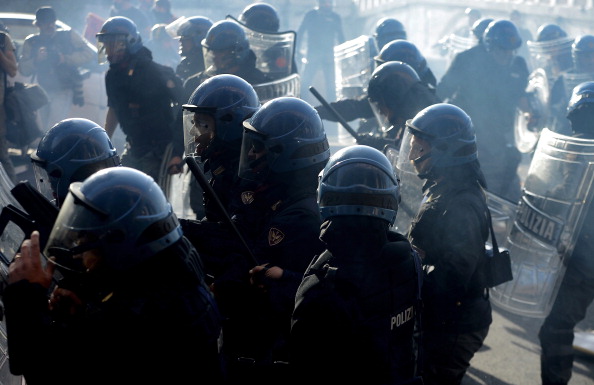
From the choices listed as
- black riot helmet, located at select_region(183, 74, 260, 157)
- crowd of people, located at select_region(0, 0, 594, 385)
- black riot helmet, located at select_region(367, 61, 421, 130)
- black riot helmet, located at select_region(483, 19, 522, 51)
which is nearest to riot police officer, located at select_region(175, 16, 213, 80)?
crowd of people, located at select_region(0, 0, 594, 385)

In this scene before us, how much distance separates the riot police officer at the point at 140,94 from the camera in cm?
643

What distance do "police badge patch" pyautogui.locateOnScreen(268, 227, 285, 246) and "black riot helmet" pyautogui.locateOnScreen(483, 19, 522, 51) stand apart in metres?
6.21

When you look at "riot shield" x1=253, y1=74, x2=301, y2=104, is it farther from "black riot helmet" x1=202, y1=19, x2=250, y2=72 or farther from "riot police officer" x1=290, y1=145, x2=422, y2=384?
"riot police officer" x1=290, y1=145, x2=422, y2=384

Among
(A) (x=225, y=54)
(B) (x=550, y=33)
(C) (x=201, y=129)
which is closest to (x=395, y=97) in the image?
(A) (x=225, y=54)

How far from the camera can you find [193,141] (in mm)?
4355

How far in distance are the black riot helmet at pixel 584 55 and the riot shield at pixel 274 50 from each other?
4387mm

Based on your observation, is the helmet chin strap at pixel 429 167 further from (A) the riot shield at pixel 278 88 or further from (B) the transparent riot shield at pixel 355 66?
(B) the transparent riot shield at pixel 355 66

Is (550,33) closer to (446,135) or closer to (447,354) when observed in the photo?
(446,135)

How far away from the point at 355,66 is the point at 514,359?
15.1 feet

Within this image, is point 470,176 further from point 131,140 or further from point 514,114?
point 514,114

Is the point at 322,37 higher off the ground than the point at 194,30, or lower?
lower

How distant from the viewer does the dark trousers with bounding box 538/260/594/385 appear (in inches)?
181

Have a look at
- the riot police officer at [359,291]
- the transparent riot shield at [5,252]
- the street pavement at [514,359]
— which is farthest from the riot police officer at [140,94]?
the riot police officer at [359,291]

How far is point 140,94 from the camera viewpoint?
254 inches
